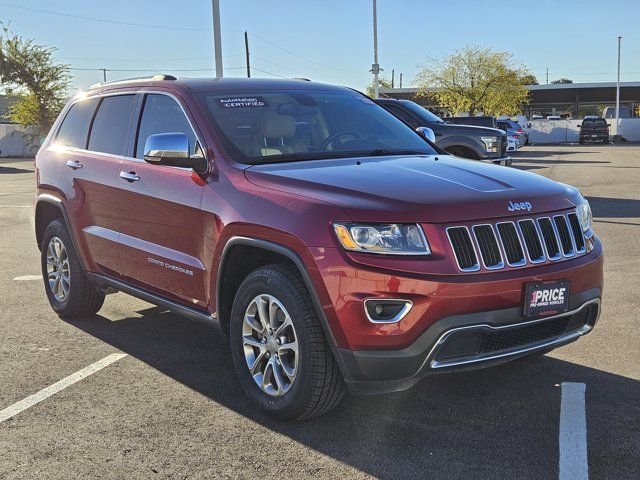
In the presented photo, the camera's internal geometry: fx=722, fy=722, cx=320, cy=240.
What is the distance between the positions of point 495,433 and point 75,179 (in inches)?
145

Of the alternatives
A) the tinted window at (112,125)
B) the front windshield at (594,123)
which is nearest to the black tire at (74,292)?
the tinted window at (112,125)

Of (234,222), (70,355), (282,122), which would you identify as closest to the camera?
(234,222)

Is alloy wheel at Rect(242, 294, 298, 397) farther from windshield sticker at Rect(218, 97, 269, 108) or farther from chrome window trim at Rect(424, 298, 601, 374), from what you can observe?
windshield sticker at Rect(218, 97, 269, 108)

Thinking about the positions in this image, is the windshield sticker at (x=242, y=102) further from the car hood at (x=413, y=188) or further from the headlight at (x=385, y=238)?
the headlight at (x=385, y=238)

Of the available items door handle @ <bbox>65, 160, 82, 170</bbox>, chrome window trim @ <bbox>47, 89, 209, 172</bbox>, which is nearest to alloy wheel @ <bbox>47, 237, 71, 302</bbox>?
door handle @ <bbox>65, 160, 82, 170</bbox>

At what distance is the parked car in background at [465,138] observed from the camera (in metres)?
13.8

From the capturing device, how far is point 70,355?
16.7ft

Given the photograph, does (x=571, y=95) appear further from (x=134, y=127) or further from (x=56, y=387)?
(x=56, y=387)

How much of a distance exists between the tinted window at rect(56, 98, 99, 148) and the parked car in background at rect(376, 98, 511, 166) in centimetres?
839

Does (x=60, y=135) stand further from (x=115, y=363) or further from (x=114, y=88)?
(x=115, y=363)

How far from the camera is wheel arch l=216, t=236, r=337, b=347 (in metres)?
3.50

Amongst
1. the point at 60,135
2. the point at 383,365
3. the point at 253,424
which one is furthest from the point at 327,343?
the point at 60,135

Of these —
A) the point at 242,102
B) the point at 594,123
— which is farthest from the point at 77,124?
the point at 594,123

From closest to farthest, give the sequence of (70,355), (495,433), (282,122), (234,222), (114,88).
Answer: (495,433), (234,222), (282,122), (70,355), (114,88)
